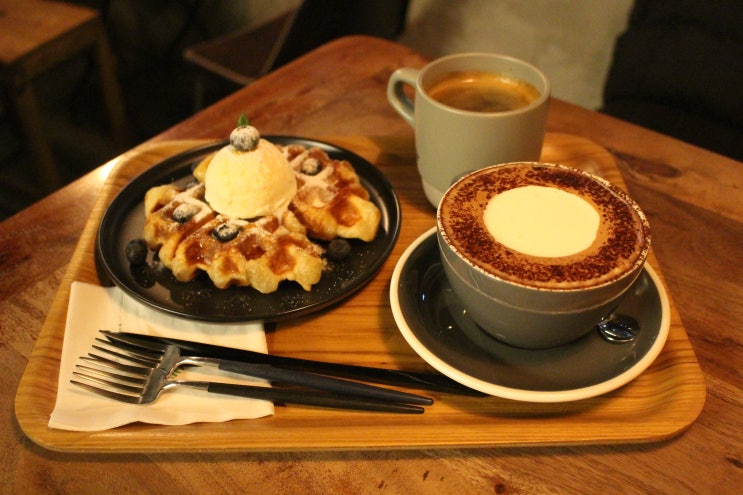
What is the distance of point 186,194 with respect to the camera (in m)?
1.21

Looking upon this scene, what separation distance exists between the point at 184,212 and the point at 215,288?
0.57 ft

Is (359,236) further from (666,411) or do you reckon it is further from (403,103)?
(666,411)

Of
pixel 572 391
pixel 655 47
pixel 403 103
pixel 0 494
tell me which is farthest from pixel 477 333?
pixel 655 47

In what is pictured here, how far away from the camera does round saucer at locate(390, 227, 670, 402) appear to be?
2.74 ft

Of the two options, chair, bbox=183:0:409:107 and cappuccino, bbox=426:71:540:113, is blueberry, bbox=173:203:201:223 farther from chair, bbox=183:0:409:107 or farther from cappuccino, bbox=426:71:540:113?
chair, bbox=183:0:409:107

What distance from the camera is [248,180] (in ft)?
3.72

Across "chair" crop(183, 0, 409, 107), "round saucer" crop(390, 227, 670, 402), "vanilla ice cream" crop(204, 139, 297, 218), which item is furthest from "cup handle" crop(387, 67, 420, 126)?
"chair" crop(183, 0, 409, 107)

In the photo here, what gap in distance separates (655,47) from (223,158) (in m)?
1.74

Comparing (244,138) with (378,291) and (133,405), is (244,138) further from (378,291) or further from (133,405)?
(133,405)

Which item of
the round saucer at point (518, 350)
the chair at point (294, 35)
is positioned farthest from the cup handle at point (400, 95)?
the chair at point (294, 35)

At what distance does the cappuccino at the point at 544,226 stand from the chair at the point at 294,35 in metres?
1.62

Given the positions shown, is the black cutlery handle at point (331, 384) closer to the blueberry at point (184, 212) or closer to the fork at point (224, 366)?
the fork at point (224, 366)

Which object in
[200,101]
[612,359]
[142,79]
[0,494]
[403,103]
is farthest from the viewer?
[142,79]

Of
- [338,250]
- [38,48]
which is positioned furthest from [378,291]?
[38,48]
